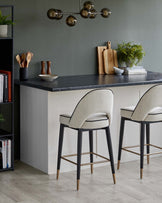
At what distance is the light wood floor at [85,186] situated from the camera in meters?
4.13

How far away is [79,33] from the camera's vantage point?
5578mm

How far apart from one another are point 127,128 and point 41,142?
103cm

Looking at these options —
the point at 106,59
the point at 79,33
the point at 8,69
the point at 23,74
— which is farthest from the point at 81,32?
the point at 8,69

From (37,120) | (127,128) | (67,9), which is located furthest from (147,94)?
(67,9)

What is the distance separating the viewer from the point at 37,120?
4949mm

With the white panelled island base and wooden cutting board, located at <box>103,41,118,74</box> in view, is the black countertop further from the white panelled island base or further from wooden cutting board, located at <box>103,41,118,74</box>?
wooden cutting board, located at <box>103,41,118,74</box>

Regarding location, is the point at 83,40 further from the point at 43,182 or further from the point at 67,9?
the point at 43,182

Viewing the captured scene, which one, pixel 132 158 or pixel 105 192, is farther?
pixel 132 158

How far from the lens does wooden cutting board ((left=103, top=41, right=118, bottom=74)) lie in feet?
18.8

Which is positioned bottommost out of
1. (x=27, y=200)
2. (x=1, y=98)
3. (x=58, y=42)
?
(x=27, y=200)

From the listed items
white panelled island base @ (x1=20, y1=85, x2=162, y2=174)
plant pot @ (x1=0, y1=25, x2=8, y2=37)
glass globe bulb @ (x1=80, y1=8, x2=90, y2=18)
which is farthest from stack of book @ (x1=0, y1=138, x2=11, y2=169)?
glass globe bulb @ (x1=80, y1=8, x2=90, y2=18)

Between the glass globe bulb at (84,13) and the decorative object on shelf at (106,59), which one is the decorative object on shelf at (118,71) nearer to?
the decorative object on shelf at (106,59)

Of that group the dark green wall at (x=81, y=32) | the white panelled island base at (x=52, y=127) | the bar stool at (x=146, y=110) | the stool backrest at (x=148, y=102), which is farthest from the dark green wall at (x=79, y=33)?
the stool backrest at (x=148, y=102)

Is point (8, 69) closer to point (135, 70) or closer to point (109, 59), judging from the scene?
point (109, 59)
